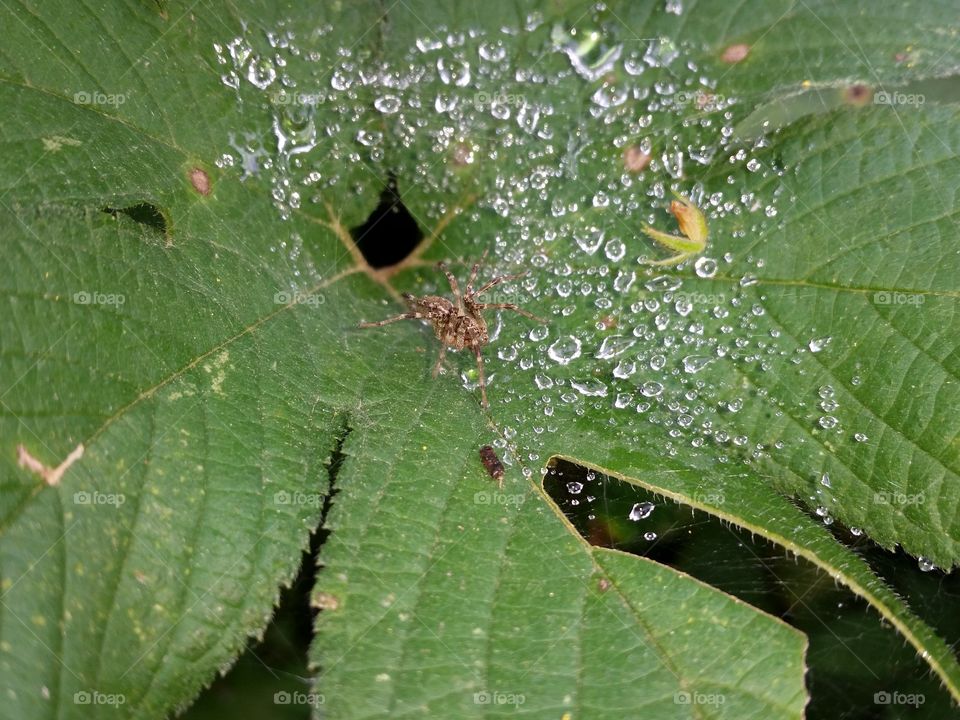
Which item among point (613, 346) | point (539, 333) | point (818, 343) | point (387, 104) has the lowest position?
point (818, 343)

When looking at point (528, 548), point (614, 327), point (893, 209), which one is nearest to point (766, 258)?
point (893, 209)

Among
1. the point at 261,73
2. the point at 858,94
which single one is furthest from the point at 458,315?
the point at 858,94

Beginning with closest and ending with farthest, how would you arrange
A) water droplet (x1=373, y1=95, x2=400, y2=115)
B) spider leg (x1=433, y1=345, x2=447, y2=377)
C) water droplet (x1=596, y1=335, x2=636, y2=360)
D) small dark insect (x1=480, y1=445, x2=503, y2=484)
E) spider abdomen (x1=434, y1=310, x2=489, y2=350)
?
1. small dark insect (x1=480, y1=445, x2=503, y2=484)
2. water droplet (x1=596, y1=335, x2=636, y2=360)
3. spider leg (x1=433, y1=345, x2=447, y2=377)
4. spider abdomen (x1=434, y1=310, x2=489, y2=350)
5. water droplet (x1=373, y1=95, x2=400, y2=115)

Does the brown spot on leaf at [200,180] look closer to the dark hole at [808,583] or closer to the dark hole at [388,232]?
the dark hole at [388,232]

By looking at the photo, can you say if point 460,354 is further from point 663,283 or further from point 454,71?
point 454,71

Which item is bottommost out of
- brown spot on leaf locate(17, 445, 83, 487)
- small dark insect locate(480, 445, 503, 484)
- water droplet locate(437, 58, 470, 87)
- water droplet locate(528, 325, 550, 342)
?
brown spot on leaf locate(17, 445, 83, 487)

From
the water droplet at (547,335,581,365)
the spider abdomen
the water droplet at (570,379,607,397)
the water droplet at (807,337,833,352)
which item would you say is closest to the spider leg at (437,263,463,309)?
the spider abdomen

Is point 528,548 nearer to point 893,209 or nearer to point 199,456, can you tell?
point 199,456

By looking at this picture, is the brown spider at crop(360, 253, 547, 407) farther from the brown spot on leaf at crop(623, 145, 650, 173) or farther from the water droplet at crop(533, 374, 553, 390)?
the brown spot on leaf at crop(623, 145, 650, 173)
